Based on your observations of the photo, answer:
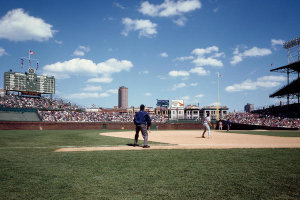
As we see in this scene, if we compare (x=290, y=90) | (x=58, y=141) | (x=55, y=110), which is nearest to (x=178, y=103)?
(x=290, y=90)

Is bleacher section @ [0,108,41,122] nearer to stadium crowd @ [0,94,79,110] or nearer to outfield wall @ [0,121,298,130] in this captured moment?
stadium crowd @ [0,94,79,110]

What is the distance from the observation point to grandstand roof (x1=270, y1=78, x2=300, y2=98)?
44.5 m

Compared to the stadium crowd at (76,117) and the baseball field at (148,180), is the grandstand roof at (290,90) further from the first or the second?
the baseball field at (148,180)

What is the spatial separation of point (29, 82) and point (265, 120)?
50498 millimetres

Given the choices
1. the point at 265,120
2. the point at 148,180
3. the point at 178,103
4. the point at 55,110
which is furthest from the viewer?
the point at 178,103

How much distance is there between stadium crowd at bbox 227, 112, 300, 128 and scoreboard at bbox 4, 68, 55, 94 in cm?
4314

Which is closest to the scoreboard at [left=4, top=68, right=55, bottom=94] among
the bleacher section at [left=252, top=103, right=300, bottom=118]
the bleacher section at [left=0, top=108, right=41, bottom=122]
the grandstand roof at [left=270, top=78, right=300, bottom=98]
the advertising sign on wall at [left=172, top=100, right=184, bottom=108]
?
the bleacher section at [left=0, top=108, right=41, bottom=122]

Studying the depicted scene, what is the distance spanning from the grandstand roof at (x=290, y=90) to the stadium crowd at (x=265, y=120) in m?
7.99

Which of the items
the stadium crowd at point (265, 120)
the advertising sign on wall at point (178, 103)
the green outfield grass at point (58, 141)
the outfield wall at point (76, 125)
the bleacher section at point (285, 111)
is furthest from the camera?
the advertising sign on wall at point (178, 103)

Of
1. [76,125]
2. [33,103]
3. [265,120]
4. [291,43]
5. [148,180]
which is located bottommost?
[76,125]

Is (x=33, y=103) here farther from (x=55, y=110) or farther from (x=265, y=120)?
(x=265, y=120)

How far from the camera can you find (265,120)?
40875 millimetres

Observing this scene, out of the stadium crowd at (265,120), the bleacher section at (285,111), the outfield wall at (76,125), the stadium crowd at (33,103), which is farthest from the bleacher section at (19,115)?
the bleacher section at (285,111)

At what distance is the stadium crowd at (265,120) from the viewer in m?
36.1
